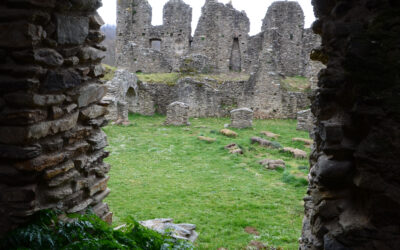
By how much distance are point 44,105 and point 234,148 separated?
8.99 metres

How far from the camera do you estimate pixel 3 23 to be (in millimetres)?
3361

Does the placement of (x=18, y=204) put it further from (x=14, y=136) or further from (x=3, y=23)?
(x=3, y=23)

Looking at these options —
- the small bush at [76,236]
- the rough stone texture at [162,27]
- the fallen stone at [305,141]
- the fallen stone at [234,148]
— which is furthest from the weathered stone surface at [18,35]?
A: the rough stone texture at [162,27]

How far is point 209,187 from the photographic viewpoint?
28.0ft

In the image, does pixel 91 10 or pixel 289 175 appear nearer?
pixel 91 10

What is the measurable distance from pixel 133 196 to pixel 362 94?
235 inches

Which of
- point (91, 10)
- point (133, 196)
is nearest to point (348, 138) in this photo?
point (91, 10)

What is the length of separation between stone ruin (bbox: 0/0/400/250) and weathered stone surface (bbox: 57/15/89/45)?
0.4 inches

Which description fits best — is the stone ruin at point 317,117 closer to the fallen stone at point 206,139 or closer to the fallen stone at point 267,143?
the fallen stone at point 267,143

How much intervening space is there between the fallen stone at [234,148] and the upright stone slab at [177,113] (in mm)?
5136

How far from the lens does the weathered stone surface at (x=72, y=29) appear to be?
12.2ft

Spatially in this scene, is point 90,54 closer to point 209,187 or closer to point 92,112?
point 92,112

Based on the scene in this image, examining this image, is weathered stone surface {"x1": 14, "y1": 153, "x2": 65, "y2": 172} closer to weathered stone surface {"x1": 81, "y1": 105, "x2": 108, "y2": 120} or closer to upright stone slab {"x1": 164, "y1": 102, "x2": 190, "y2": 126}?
weathered stone surface {"x1": 81, "y1": 105, "x2": 108, "y2": 120}

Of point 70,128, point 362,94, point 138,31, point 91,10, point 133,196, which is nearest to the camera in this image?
point 362,94
